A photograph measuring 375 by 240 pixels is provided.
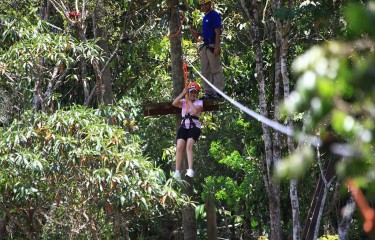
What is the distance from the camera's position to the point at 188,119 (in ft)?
26.2

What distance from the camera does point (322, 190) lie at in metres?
8.69

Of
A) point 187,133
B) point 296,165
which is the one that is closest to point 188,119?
point 187,133

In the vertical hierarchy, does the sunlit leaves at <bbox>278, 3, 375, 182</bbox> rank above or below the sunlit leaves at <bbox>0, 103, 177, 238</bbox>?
below

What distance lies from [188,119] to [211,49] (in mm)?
1375

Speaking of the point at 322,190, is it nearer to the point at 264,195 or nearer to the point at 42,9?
the point at 264,195

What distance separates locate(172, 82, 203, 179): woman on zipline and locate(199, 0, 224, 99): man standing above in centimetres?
59

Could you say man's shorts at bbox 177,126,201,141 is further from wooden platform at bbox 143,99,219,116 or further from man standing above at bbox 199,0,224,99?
man standing above at bbox 199,0,224,99

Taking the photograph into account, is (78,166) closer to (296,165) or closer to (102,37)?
(102,37)

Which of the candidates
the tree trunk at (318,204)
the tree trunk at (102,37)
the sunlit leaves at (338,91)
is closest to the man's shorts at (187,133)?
the tree trunk at (318,204)

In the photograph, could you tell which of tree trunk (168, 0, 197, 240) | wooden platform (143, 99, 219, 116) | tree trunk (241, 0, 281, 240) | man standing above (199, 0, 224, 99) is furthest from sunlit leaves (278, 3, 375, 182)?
tree trunk (168, 0, 197, 240)

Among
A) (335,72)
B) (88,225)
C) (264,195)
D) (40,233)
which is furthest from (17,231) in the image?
(335,72)

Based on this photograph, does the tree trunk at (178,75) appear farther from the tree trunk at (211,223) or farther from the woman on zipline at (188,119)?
the woman on zipline at (188,119)

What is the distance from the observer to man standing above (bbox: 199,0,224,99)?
8.52 metres

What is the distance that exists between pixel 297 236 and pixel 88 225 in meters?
2.42
